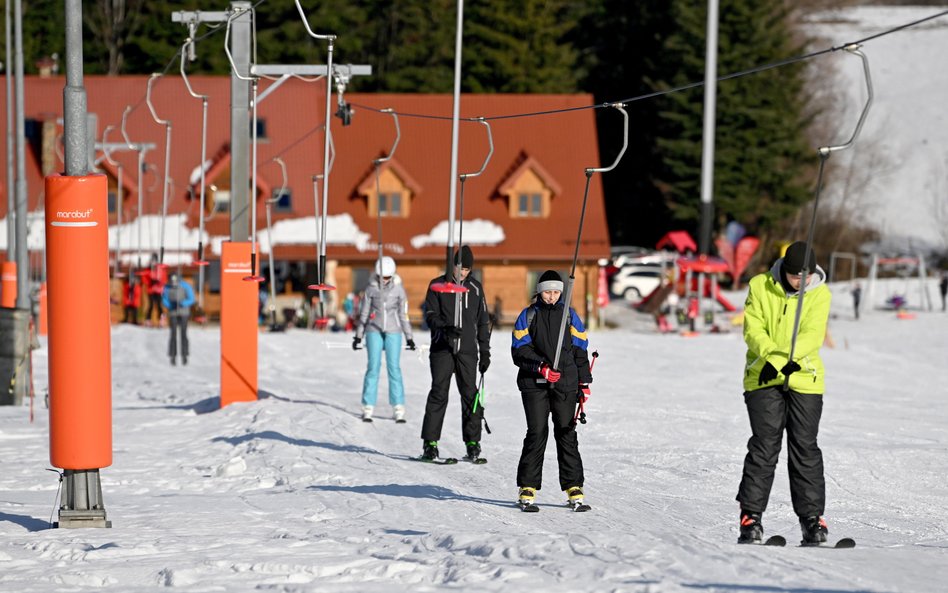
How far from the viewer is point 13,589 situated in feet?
26.9

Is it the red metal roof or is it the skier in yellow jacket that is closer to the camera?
the skier in yellow jacket

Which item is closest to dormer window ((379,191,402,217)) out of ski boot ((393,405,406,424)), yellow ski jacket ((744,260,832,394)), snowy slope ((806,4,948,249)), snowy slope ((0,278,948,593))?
snowy slope ((0,278,948,593))

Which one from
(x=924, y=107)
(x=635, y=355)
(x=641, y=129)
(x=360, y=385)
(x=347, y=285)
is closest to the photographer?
(x=360, y=385)

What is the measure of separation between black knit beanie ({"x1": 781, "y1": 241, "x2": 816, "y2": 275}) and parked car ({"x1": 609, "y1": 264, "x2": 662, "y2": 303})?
43.0 meters

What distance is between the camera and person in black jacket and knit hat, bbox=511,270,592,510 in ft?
35.1

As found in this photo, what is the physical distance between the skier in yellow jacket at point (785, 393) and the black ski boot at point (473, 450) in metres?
4.49

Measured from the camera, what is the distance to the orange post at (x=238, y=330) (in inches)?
717

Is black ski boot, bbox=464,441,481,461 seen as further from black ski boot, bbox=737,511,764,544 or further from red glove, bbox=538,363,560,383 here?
black ski boot, bbox=737,511,764,544

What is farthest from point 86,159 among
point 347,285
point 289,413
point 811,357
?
point 347,285

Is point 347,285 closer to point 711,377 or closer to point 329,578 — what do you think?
point 711,377

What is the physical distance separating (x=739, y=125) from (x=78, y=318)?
166 ft

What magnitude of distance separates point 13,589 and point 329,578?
1622 mm

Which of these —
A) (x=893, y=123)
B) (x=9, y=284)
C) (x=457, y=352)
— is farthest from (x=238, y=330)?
(x=893, y=123)

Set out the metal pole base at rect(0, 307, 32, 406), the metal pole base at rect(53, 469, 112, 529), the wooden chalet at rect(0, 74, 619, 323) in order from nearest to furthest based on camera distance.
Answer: the metal pole base at rect(53, 469, 112, 529), the metal pole base at rect(0, 307, 32, 406), the wooden chalet at rect(0, 74, 619, 323)
